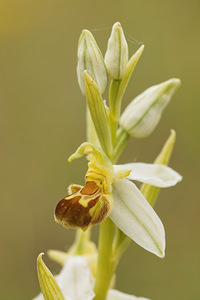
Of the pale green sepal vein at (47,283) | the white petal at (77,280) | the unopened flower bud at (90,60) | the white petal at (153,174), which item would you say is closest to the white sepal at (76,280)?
the white petal at (77,280)

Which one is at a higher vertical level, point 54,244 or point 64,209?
point 64,209

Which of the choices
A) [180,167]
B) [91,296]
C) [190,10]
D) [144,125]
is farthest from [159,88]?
[190,10]

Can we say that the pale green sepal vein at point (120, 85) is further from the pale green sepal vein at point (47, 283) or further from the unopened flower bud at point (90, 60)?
the pale green sepal vein at point (47, 283)

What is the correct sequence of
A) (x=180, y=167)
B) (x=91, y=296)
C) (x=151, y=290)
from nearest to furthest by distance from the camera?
1. (x=91, y=296)
2. (x=151, y=290)
3. (x=180, y=167)

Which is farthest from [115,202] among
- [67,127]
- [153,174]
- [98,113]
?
[67,127]

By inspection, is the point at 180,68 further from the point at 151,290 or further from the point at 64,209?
the point at 64,209

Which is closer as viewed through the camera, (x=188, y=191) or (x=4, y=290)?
(x=4, y=290)

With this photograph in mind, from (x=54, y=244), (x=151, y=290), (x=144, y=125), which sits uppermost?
(x=144, y=125)
